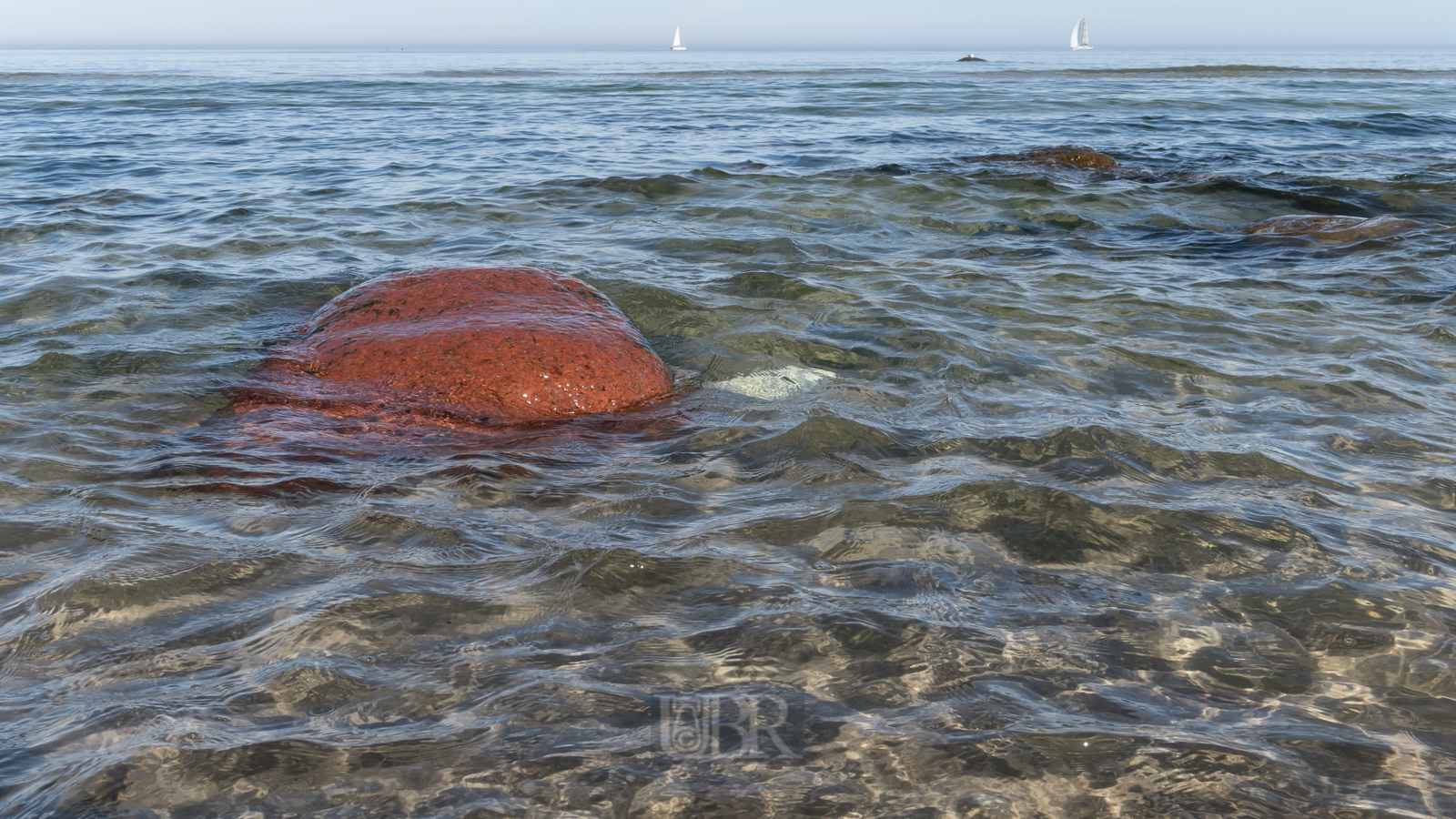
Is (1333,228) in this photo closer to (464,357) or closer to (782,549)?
(782,549)

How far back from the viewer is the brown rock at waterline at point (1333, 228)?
8.23 metres

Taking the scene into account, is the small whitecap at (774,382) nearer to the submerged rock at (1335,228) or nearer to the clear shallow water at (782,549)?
the clear shallow water at (782,549)

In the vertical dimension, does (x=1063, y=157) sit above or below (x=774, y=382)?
above

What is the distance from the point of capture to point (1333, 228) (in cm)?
847

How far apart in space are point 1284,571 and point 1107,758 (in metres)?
1.37

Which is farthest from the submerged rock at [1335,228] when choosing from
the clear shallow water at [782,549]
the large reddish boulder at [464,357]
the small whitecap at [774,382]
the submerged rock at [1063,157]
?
the large reddish boulder at [464,357]

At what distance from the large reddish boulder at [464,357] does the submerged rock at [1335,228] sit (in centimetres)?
639

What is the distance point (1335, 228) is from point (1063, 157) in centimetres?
450

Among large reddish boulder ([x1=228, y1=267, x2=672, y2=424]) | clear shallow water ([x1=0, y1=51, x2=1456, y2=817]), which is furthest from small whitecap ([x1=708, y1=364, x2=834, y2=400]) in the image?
large reddish boulder ([x1=228, y1=267, x2=672, y2=424])

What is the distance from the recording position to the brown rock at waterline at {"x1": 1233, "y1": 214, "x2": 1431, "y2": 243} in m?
8.23

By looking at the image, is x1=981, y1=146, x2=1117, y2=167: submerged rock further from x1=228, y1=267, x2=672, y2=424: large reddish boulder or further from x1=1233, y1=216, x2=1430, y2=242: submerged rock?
x1=228, y1=267, x2=672, y2=424: large reddish boulder

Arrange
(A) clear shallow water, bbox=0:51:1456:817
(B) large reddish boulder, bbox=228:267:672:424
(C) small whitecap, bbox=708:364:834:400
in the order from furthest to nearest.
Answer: (C) small whitecap, bbox=708:364:834:400, (B) large reddish boulder, bbox=228:267:672:424, (A) clear shallow water, bbox=0:51:1456:817

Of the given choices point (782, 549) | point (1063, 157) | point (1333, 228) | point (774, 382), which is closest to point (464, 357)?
point (774, 382)

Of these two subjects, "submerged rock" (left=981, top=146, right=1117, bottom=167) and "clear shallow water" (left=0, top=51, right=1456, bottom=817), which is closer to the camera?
"clear shallow water" (left=0, top=51, right=1456, bottom=817)
